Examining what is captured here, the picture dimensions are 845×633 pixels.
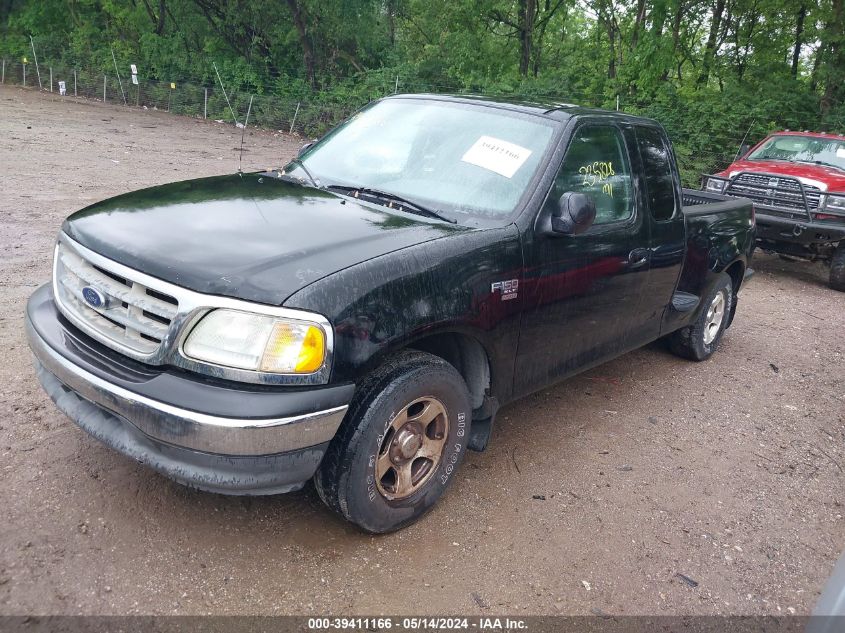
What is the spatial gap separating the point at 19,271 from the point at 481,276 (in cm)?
480

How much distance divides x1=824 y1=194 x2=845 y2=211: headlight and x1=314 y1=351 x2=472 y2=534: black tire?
24.5 feet

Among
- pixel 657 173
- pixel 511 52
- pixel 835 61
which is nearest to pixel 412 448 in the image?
pixel 657 173

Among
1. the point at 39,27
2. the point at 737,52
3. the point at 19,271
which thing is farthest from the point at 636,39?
the point at 39,27

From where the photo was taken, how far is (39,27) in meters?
37.8

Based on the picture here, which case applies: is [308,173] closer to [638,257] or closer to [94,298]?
[94,298]

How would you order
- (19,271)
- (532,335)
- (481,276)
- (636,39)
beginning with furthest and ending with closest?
(636,39), (19,271), (532,335), (481,276)

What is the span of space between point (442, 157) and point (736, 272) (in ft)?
10.8

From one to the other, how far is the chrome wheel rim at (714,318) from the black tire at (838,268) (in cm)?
401

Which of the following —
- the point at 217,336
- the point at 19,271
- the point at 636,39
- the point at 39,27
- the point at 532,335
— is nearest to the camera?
the point at 217,336

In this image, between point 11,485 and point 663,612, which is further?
point 11,485

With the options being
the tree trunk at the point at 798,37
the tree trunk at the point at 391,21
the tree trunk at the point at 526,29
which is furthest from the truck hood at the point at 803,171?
the tree trunk at the point at 391,21

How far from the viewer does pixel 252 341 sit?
8.25 ft

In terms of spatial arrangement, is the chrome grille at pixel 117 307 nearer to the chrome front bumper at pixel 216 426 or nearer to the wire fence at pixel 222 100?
the chrome front bumper at pixel 216 426

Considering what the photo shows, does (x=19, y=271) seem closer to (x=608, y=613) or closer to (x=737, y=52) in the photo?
(x=608, y=613)
